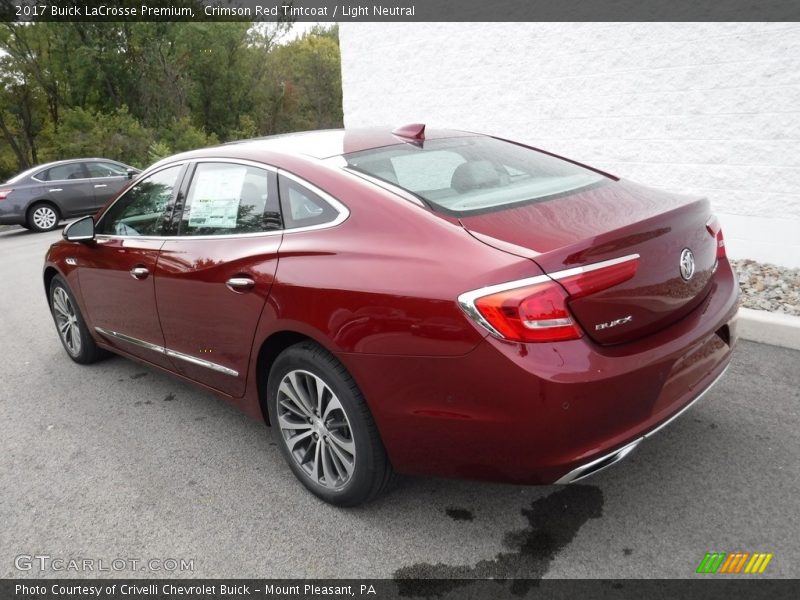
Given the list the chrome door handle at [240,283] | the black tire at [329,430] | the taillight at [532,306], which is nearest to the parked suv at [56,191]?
the chrome door handle at [240,283]

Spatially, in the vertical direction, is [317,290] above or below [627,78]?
below

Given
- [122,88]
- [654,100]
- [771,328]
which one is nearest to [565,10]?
[654,100]

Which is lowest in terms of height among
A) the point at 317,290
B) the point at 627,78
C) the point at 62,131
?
the point at 62,131

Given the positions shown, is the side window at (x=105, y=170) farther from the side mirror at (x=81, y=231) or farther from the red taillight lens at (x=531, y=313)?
the red taillight lens at (x=531, y=313)

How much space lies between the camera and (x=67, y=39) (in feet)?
105

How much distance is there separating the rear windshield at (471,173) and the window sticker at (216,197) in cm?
63

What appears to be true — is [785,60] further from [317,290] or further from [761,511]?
[317,290]

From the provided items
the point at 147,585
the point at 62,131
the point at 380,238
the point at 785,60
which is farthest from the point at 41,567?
the point at 62,131

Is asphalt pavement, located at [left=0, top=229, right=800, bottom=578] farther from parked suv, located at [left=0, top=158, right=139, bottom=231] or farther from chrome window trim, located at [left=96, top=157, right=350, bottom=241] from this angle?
parked suv, located at [left=0, top=158, right=139, bottom=231]

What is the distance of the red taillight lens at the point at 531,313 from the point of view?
2166 mm

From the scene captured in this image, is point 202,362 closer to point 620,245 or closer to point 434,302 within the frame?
point 434,302

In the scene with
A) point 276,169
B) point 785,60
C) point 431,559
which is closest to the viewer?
point 431,559

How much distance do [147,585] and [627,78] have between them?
6.10 m

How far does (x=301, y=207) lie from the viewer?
2.93 meters
